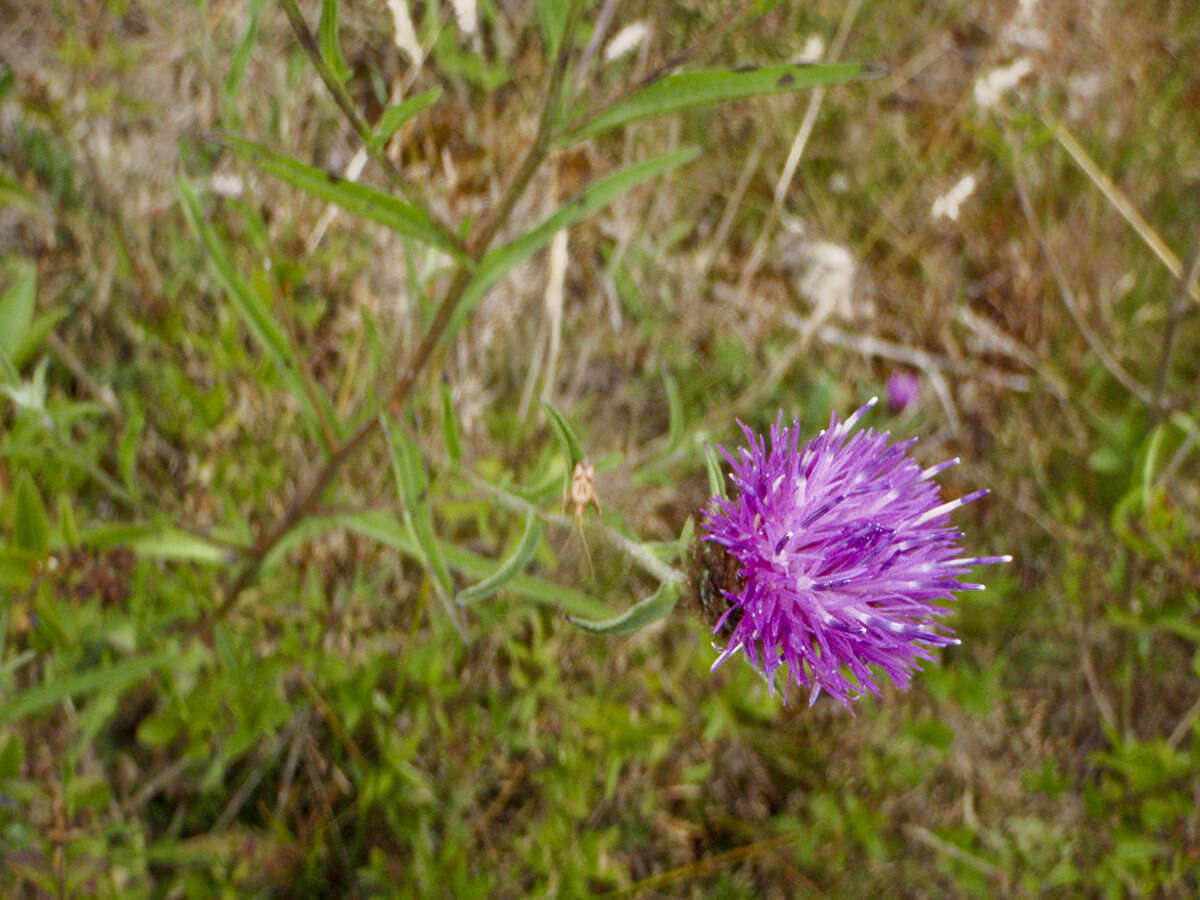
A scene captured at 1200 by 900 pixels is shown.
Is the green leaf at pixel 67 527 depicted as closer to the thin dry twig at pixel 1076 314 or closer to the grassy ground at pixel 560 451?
the grassy ground at pixel 560 451

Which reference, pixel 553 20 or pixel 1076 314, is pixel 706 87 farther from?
pixel 1076 314

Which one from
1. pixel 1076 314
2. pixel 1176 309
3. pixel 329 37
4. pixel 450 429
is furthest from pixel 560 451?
pixel 1076 314

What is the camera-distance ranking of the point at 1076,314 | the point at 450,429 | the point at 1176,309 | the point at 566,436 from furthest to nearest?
the point at 1076,314 → the point at 1176,309 → the point at 450,429 → the point at 566,436

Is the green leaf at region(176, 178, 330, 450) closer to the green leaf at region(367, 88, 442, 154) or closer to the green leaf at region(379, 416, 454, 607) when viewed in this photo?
the green leaf at region(379, 416, 454, 607)

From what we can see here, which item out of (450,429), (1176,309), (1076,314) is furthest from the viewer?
(1076,314)

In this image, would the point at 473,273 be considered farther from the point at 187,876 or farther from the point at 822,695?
the point at 822,695

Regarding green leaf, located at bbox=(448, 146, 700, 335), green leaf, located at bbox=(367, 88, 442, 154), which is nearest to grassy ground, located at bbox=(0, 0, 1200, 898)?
green leaf, located at bbox=(448, 146, 700, 335)

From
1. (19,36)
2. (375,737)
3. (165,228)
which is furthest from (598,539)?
(19,36)
